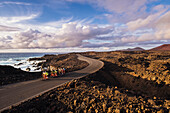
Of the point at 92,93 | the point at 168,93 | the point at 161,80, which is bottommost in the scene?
the point at 168,93

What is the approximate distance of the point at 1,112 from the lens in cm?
540

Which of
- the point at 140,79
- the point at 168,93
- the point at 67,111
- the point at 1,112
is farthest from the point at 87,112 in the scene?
the point at 140,79

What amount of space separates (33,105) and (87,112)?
345 centimetres

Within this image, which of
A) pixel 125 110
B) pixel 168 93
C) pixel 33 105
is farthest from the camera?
pixel 168 93

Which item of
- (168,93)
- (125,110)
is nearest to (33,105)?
(125,110)

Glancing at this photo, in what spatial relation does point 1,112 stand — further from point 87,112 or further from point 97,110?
point 97,110

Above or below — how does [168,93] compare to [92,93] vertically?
below

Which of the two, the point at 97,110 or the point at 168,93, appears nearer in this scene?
the point at 97,110

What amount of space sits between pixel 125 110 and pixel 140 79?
1081cm

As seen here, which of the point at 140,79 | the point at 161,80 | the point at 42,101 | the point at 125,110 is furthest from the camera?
the point at 140,79

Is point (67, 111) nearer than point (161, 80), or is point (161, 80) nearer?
point (67, 111)

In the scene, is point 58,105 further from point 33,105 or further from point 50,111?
point 33,105

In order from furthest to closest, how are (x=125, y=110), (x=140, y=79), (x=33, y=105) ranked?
(x=140, y=79)
(x=33, y=105)
(x=125, y=110)

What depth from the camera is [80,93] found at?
7293 millimetres
